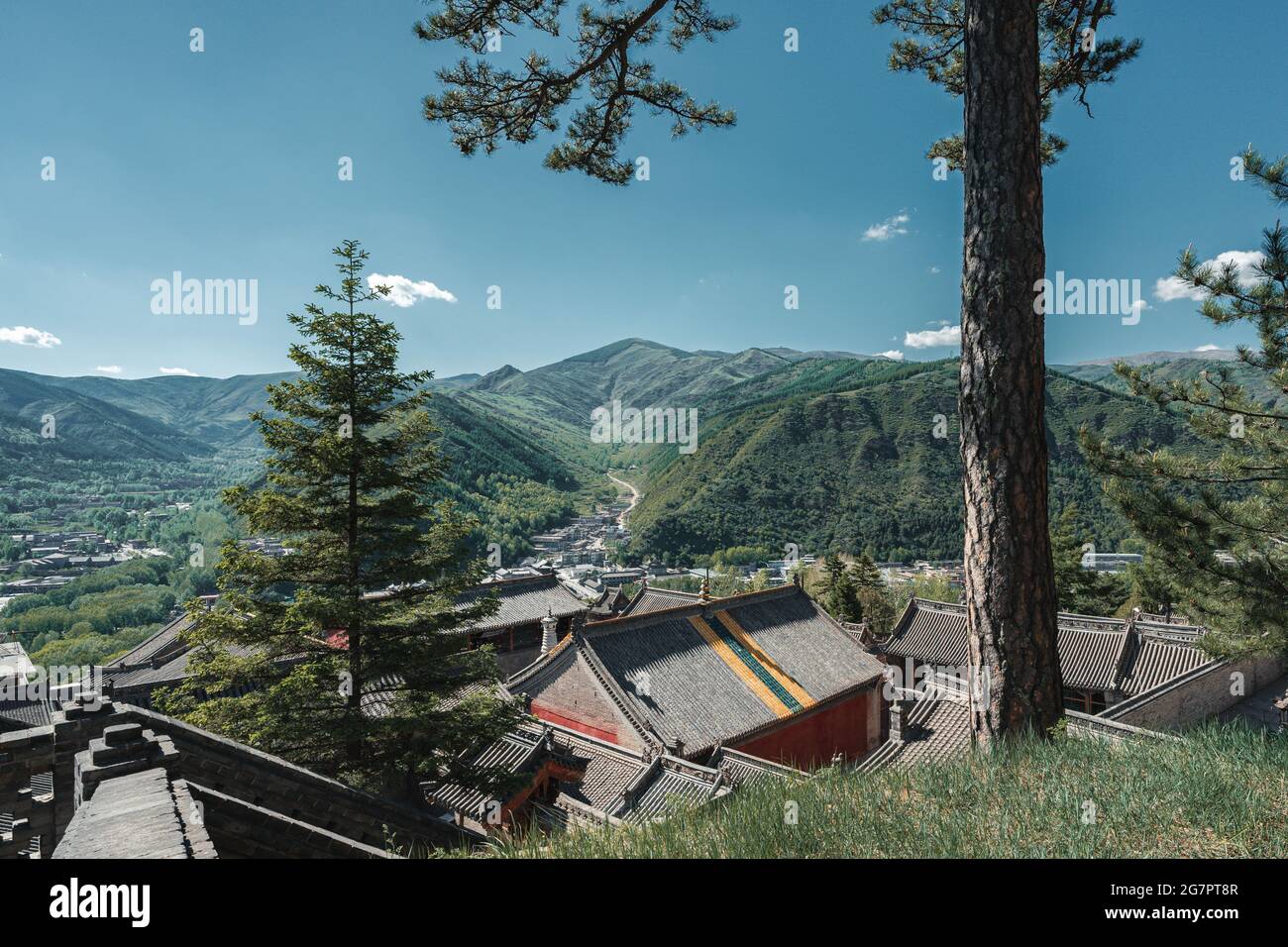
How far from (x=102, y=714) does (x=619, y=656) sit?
1266 centimetres

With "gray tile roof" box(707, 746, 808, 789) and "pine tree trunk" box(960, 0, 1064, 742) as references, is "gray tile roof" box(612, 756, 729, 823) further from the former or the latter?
"pine tree trunk" box(960, 0, 1064, 742)

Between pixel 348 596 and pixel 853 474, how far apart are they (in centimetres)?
9978

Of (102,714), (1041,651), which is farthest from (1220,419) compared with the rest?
(102,714)

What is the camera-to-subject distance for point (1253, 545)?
7984mm

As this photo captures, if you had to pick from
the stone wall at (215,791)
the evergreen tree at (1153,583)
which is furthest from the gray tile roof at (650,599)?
the stone wall at (215,791)

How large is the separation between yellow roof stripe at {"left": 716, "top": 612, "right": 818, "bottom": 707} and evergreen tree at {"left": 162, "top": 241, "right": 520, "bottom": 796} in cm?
1080

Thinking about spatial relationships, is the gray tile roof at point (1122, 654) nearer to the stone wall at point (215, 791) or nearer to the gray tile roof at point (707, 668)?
the gray tile roof at point (707, 668)

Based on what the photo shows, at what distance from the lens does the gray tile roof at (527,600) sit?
24156 millimetres

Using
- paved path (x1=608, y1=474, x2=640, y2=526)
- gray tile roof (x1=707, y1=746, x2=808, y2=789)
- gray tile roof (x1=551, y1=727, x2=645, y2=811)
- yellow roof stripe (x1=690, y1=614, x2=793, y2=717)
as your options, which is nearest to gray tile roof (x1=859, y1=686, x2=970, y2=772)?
yellow roof stripe (x1=690, y1=614, x2=793, y2=717)

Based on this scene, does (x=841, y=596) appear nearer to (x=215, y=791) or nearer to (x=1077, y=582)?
(x=1077, y=582)

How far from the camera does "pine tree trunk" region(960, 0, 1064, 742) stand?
4707 mm

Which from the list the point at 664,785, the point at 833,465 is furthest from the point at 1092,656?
the point at 833,465

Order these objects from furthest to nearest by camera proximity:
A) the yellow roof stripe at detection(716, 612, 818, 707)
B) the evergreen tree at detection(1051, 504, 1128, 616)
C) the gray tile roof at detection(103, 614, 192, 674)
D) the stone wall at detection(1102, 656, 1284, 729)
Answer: the evergreen tree at detection(1051, 504, 1128, 616) < the gray tile roof at detection(103, 614, 192, 674) < the yellow roof stripe at detection(716, 612, 818, 707) < the stone wall at detection(1102, 656, 1284, 729)
